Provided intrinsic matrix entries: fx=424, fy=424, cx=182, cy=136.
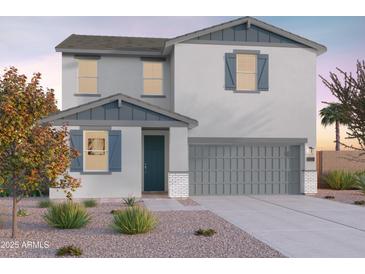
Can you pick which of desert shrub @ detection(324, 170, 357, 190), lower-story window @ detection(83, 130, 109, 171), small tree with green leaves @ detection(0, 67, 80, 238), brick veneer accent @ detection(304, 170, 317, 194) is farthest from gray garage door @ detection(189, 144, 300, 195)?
small tree with green leaves @ detection(0, 67, 80, 238)

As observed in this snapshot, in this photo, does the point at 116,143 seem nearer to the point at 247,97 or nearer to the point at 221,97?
the point at 221,97

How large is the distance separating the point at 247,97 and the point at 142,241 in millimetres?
11333

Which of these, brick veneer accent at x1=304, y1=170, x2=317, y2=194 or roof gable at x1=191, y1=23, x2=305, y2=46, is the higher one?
roof gable at x1=191, y1=23, x2=305, y2=46

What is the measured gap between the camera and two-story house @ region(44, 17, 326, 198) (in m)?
18.7

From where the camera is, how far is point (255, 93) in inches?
750

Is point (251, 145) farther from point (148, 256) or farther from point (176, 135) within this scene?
point (148, 256)

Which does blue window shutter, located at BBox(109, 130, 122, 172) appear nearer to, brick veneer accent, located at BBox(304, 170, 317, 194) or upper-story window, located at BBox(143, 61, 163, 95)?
upper-story window, located at BBox(143, 61, 163, 95)

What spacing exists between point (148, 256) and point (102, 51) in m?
13.5

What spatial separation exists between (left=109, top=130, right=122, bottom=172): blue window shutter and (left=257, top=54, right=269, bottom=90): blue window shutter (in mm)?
6701

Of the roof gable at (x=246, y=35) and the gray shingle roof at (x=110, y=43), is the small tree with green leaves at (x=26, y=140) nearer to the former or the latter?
the roof gable at (x=246, y=35)

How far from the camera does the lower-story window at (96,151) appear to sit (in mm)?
17203

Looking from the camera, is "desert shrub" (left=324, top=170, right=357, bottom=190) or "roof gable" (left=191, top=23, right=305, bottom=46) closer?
"roof gable" (left=191, top=23, right=305, bottom=46)

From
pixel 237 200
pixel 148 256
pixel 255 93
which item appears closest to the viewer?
pixel 148 256

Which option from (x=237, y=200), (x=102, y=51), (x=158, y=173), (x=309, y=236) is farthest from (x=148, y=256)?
(x=102, y=51)
